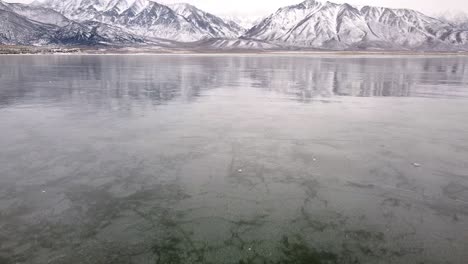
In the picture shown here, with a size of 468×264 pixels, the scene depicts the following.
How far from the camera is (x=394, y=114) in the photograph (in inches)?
863

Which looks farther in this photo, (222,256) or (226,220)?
(226,220)

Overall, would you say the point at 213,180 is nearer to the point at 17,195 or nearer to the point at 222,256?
the point at 222,256

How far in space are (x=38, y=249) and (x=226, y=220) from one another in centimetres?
418

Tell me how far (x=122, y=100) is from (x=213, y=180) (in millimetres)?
16666

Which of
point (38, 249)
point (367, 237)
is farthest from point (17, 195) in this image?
point (367, 237)

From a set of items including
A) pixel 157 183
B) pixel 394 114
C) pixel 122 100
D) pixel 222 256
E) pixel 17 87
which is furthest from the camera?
pixel 17 87

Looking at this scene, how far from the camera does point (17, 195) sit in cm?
1055

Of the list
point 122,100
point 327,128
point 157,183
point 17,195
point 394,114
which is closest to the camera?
point 17,195

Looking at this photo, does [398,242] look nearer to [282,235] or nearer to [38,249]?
[282,235]

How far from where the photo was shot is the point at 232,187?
37.0ft

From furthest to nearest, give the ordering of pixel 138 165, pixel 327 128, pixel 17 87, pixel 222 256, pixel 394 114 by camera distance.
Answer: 1. pixel 17 87
2. pixel 394 114
3. pixel 327 128
4. pixel 138 165
5. pixel 222 256

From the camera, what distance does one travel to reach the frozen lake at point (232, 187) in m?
8.17

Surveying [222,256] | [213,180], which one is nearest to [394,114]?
[213,180]

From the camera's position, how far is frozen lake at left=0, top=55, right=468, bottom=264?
26.8 ft
